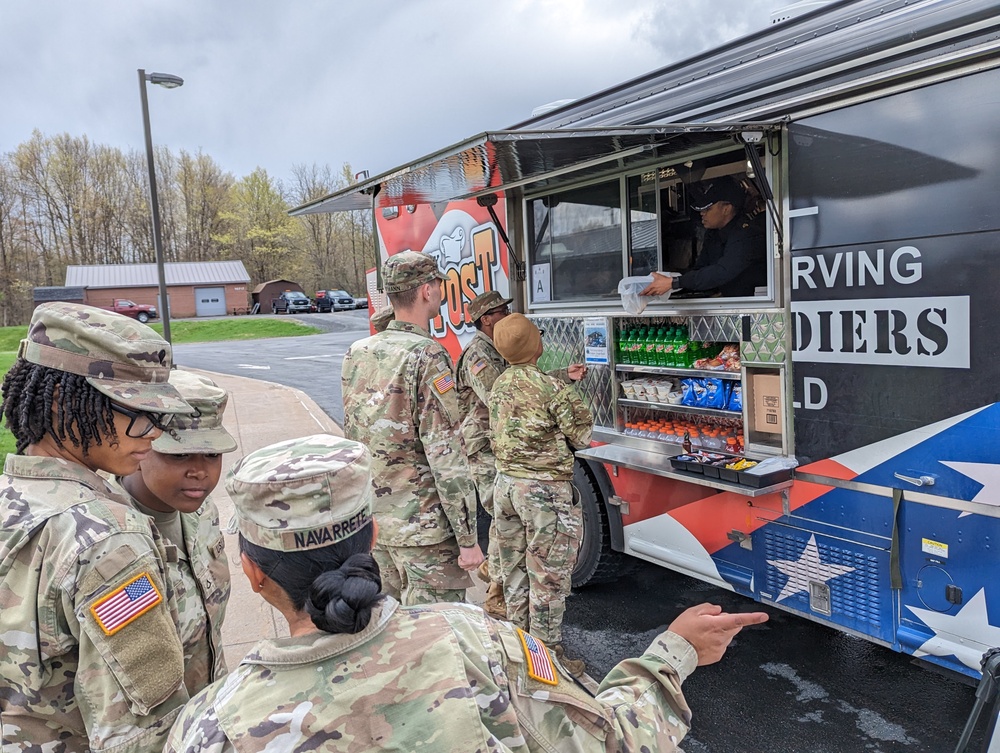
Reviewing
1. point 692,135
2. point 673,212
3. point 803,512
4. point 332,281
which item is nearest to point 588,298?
point 673,212

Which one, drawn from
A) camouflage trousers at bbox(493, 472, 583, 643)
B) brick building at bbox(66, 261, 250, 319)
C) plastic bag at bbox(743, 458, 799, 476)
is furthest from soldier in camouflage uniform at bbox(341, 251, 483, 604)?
brick building at bbox(66, 261, 250, 319)

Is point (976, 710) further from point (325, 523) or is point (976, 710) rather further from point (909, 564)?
point (325, 523)

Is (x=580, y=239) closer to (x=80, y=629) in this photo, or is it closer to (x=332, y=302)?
(x=80, y=629)

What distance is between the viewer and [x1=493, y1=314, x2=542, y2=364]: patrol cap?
377cm

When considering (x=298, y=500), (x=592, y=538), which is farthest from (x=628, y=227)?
(x=298, y=500)

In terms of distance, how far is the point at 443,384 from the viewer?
3.10 metres

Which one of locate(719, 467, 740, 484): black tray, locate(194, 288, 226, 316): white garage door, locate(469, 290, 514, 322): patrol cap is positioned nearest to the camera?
locate(719, 467, 740, 484): black tray

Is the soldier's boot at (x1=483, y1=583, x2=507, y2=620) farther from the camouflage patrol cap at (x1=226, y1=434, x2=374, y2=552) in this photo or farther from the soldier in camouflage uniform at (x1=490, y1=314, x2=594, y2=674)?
the camouflage patrol cap at (x1=226, y1=434, x2=374, y2=552)

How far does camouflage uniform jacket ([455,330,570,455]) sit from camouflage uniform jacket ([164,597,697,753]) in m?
3.64

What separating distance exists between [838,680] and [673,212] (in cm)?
272

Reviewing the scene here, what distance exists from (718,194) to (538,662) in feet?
11.8

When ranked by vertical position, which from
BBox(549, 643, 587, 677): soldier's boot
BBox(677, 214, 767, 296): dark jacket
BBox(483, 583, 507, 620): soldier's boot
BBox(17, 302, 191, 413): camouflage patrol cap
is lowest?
BBox(549, 643, 587, 677): soldier's boot

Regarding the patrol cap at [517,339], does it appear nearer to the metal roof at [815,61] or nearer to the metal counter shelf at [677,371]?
the metal counter shelf at [677,371]

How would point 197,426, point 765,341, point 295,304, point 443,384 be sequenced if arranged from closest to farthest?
point 197,426 → point 443,384 → point 765,341 → point 295,304
